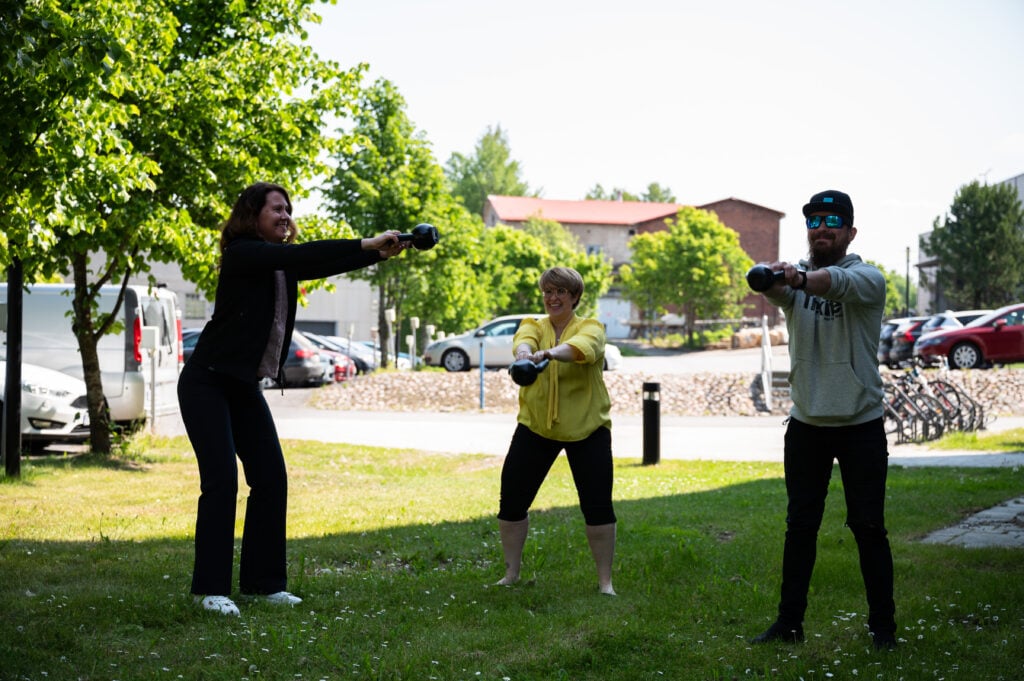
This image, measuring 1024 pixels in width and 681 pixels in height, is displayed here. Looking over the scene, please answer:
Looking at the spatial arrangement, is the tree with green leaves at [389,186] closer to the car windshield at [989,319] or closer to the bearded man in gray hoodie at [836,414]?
the car windshield at [989,319]

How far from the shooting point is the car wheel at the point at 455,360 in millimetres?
29656

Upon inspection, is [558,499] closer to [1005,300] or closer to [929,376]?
[929,376]

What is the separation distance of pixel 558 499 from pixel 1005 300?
58394 millimetres

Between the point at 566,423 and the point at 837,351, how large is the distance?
4.89ft

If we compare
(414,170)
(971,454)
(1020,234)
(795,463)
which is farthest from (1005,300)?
(795,463)

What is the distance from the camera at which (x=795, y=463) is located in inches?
189

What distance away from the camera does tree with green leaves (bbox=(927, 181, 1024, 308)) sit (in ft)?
199

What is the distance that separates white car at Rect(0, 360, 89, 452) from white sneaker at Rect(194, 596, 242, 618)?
25.7ft

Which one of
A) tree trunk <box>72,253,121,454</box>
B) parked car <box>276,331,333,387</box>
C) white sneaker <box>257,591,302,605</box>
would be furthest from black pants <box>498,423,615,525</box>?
parked car <box>276,331,333,387</box>

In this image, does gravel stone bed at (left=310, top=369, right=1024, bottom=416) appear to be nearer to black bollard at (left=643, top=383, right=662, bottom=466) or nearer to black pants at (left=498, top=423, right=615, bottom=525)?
black bollard at (left=643, top=383, right=662, bottom=466)

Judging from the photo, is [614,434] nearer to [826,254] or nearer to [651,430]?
[651,430]

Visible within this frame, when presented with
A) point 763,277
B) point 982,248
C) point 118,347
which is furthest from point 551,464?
point 982,248

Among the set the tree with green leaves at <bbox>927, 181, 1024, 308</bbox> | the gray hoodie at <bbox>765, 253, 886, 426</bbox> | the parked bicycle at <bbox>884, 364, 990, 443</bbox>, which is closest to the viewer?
the gray hoodie at <bbox>765, 253, 886, 426</bbox>

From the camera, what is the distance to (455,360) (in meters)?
29.8
